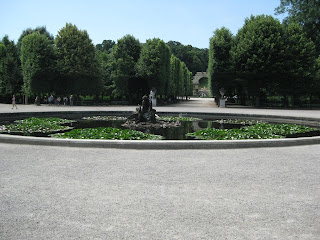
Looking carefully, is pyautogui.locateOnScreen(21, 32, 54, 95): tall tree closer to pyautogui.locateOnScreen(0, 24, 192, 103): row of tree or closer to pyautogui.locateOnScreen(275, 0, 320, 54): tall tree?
pyautogui.locateOnScreen(0, 24, 192, 103): row of tree

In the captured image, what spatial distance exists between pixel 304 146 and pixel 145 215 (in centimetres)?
800

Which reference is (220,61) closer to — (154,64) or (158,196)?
(154,64)

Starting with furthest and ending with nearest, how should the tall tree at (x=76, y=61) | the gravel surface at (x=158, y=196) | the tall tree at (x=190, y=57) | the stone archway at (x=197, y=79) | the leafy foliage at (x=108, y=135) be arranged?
the tall tree at (x=190, y=57) → the stone archway at (x=197, y=79) → the tall tree at (x=76, y=61) → the leafy foliage at (x=108, y=135) → the gravel surface at (x=158, y=196)

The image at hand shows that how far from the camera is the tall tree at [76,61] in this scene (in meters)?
46.5

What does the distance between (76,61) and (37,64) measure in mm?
5170

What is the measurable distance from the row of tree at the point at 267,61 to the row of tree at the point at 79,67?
8.90 m

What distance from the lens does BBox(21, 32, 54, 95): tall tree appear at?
45.7 metres

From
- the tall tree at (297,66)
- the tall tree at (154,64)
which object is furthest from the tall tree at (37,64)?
the tall tree at (297,66)

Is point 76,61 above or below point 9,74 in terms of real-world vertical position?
above

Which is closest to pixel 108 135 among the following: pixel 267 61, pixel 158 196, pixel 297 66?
pixel 158 196

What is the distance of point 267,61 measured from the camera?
133 feet

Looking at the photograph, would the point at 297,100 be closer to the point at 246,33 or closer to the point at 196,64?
the point at 246,33

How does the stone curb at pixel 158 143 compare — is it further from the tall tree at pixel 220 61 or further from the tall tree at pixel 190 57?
the tall tree at pixel 190 57

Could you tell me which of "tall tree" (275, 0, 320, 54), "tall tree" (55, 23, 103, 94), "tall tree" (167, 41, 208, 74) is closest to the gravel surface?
"tall tree" (55, 23, 103, 94)
